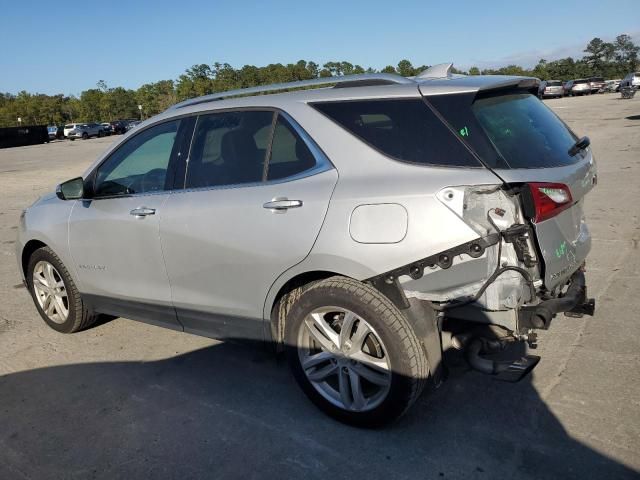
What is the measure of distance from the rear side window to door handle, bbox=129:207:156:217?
4.47ft

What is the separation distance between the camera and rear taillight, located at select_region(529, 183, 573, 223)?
2.72 metres

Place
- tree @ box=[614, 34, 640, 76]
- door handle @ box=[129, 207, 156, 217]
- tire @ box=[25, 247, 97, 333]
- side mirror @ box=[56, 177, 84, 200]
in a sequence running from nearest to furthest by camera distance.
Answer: door handle @ box=[129, 207, 156, 217] < side mirror @ box=[56, 177, 84, 200] < tire @ box=[25, 247, 97, 333] < tree @ box=[614, 34, 640, 76]

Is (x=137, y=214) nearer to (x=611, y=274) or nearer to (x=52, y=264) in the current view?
(x=52, y=264)

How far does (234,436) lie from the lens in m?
3.13

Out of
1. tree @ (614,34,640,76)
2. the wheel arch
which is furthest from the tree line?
→ the wheel arch

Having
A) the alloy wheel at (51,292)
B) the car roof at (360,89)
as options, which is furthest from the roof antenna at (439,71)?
the alloy wheel at (51,292)

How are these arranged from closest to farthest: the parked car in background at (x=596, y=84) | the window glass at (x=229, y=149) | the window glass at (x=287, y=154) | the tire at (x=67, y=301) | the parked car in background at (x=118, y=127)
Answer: the window glass at (x=287, y=154)
the window glass at (x=229, y=149)
the tire at (x=67, y=301)
the parked car in background at (x=596, y=84)
the parked car in background at (x=118, y=127)

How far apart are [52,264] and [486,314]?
351cm

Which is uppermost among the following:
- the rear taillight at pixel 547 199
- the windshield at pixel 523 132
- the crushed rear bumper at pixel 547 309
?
the windshield at pixel 523 132

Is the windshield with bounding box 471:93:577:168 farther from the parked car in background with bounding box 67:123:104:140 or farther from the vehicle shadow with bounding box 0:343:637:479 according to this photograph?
the parked car in background with bounding box 67:123:104:140

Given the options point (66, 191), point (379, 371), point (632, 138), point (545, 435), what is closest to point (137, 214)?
point (66, 191)

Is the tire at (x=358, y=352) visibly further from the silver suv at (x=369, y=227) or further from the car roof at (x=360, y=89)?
the car roof at (x=360, y=89)

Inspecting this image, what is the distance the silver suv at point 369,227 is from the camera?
2.74 m

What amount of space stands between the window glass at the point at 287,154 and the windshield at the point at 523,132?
3.10 feet
